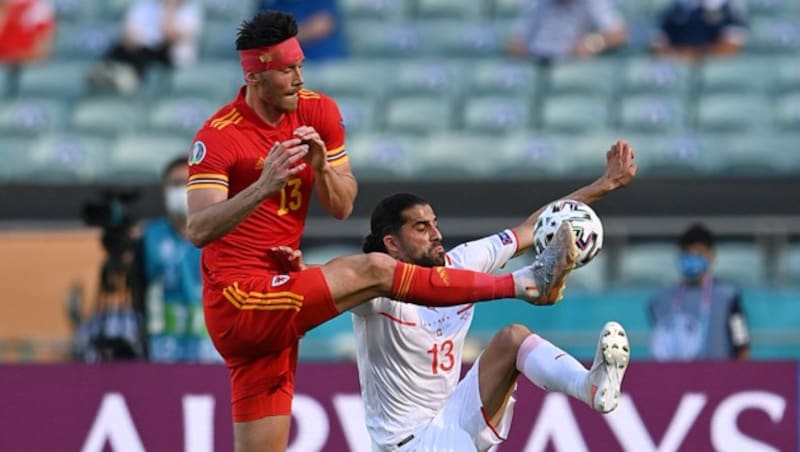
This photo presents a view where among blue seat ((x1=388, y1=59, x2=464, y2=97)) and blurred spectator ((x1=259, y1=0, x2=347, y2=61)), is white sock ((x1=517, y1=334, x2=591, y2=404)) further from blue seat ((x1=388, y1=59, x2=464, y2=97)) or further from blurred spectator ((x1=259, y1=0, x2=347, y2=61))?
blurred spectator ((x1=259, y1=0, x2=347, y2=61))

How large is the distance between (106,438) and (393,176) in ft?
13.2

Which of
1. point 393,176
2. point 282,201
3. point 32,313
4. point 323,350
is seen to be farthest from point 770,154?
point 282,201

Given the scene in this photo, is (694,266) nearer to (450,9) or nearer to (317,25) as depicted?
(317,25)

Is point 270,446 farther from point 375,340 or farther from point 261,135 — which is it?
point 261,135

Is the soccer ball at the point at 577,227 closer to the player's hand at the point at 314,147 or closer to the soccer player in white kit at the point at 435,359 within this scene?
the soccer player in white kit at the point at 435,359

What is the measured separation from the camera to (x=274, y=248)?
7.71m

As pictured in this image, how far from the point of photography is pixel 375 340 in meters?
7.82

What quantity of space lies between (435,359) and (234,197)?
1132 mm

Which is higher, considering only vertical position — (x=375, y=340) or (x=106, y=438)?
(x=375, y=340)

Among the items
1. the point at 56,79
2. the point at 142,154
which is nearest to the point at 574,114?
the point at 142,154

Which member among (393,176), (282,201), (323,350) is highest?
(282,201)

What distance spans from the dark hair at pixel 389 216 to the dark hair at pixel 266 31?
0.81m

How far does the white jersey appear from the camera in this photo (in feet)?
25.6

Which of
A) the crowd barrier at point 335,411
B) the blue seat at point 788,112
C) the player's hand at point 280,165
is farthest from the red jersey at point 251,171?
the blue seat at point 788,112
